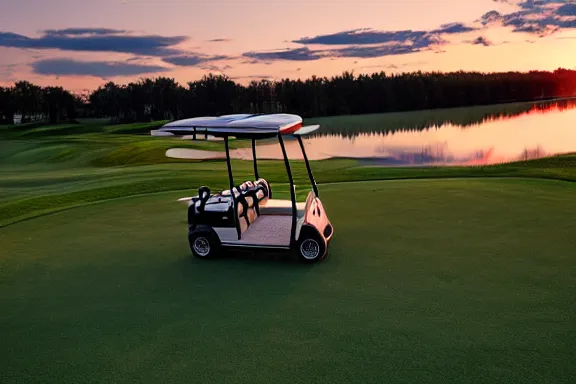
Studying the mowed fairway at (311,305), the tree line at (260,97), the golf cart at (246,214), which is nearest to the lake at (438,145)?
the mowed fairway at (311,305)

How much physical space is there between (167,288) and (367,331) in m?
2.96

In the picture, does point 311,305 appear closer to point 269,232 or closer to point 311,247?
point 311,247

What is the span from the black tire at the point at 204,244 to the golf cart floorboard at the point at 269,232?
1.11 ft

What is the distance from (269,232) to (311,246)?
3.60 ft

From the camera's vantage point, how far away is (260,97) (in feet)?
385

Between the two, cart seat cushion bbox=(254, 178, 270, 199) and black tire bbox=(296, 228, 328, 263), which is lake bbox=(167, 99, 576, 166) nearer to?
cart seat cushion bbox=(254, 178, 270, 199)

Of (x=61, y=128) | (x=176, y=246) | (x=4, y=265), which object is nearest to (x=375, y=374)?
(x=176, y=246)

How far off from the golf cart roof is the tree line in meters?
95.9

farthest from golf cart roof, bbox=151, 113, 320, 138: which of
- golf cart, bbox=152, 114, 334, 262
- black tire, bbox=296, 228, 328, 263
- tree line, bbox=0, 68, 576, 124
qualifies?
tree line, bbox=0, 68, 576, 124

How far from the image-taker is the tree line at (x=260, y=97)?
107 meters

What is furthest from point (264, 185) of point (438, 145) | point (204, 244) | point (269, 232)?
point (438, 145)

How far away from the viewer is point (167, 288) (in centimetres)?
763

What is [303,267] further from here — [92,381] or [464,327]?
[92,381]

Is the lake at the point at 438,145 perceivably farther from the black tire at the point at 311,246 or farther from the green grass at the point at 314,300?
the black tire at the point at 311,246
